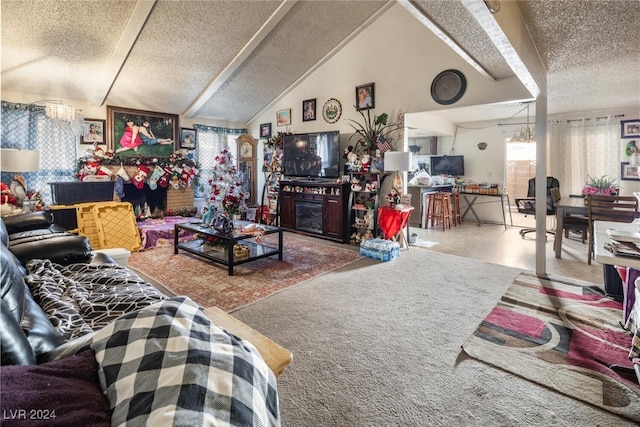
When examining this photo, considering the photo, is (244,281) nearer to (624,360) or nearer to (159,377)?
(159,377)

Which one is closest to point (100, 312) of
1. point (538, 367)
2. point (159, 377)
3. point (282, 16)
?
point (159, 377)

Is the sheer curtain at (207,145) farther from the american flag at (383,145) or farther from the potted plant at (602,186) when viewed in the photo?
the potted plant at (602,186)

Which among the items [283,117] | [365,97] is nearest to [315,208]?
[365,97]

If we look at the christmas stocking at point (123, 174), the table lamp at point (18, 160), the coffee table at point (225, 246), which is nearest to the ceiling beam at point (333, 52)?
the christmas stocking at point (123, 174)

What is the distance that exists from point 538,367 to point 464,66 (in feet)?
11.9

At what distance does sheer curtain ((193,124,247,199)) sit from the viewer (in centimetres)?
663

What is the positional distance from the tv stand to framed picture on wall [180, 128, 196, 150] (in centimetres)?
→ 215

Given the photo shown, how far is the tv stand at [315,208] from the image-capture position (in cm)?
511

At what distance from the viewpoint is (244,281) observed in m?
3.36

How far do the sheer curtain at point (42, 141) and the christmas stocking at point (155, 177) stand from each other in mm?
1103

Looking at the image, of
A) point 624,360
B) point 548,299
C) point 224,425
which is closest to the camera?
point 224,425

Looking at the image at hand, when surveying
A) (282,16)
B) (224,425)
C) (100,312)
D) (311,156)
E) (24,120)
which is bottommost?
(100,312)

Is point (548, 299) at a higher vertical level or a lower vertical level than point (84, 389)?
lower

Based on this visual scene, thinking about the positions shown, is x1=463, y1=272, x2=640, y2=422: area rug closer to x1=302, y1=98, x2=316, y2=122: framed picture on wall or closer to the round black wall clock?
the round black wall clock
